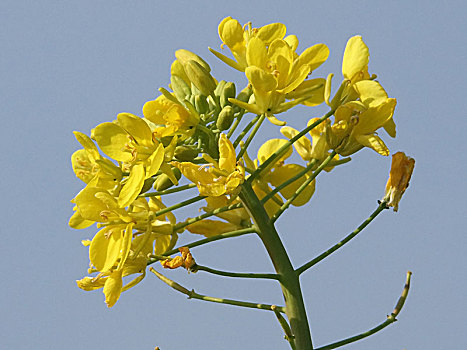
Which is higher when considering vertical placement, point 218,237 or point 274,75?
point 274,75

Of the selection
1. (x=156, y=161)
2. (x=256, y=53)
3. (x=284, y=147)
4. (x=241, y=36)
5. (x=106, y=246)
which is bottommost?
(x=106, y=246)

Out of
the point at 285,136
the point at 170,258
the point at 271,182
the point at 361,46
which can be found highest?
the point at 361,46

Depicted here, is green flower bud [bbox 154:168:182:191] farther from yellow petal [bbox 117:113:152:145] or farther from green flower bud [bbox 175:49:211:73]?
green flower bud [bbox 175:49:211:73]

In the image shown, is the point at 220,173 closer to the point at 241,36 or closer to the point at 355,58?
the point at 241,36

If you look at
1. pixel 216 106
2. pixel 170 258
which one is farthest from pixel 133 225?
pixel 216 106

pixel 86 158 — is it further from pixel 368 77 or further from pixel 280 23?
pixel 368 77

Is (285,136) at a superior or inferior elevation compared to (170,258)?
superior

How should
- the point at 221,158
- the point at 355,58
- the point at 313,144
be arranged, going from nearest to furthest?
the point at 221,158
the point at 355,58
the point at 313,144

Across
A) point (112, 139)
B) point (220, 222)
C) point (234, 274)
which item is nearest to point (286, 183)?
point (220, 222)
